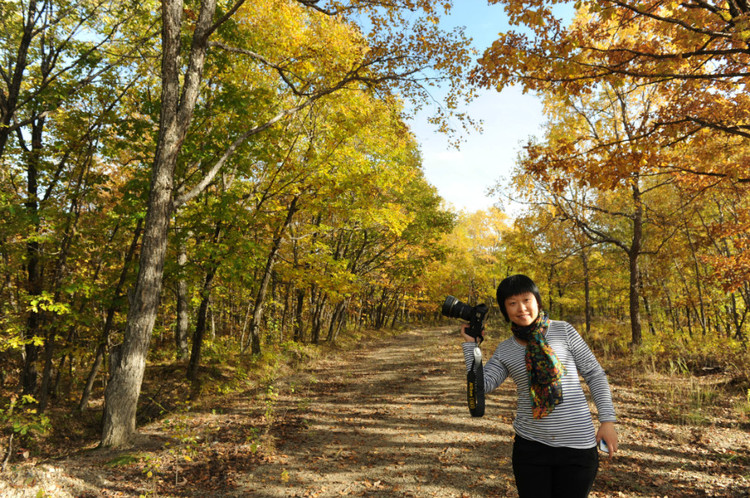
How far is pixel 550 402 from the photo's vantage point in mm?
2037

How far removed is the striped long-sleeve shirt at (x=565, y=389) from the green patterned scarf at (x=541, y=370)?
40 mm

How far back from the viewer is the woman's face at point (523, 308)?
2.17 meters

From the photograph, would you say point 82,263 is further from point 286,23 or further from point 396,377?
point 396,377

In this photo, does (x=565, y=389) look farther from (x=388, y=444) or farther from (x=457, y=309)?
(x=388, y=444)

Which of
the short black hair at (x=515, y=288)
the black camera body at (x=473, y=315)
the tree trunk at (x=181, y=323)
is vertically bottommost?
the tree trunk at (x=181, y=323)

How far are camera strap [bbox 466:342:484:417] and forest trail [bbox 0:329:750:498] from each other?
108 inches

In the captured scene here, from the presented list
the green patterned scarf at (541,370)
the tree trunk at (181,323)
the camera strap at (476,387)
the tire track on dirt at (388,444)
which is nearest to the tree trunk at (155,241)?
the tire track on dirt at (388,444)

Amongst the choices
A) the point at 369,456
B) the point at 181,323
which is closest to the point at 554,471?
the point at 369,456

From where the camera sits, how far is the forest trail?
13.7 feet

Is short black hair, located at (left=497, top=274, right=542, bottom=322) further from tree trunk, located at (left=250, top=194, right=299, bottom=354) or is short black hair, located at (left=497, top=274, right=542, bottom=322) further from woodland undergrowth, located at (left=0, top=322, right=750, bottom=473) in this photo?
Result: tree trunk, located at (left=250, top=194, right=299, bottom=354)

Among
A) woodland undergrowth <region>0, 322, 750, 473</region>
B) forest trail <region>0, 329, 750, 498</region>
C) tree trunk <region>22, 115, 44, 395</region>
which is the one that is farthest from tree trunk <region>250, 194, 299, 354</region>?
tree trunk <region>22, 115, 44, 395</region>

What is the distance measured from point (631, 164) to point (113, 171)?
14.9m

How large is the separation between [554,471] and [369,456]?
393cm

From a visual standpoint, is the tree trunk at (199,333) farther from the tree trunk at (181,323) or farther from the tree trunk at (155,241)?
Answer: the tree trunk at (155,241)
